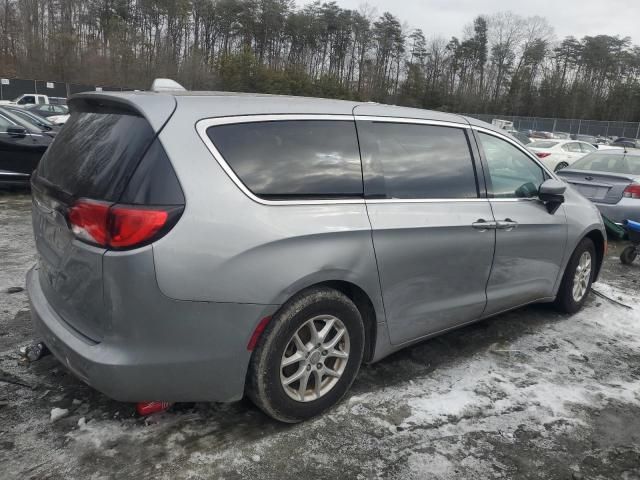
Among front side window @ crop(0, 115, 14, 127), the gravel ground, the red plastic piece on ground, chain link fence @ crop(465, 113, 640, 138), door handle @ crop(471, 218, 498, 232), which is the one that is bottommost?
the gravel ground

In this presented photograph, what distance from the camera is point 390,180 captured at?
10.1ft

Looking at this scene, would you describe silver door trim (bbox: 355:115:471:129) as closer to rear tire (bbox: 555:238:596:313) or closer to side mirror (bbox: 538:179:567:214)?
side mirror (bbox: 538:179:567:214)

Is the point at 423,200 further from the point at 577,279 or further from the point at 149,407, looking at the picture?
the point at 577,279

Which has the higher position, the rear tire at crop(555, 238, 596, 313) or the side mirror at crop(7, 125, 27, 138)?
the side mirror at crop(7, 125, 27, 138)

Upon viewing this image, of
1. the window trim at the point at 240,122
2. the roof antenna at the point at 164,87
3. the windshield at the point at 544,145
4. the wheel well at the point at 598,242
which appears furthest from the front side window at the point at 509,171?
the windshield at the point at 544,145

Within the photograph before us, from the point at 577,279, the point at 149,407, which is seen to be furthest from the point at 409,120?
the point at 577,279

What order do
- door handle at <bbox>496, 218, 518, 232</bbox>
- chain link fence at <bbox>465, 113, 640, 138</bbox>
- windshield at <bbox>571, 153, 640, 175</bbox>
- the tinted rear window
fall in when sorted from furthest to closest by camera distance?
chain link fence at <bbox>465, 113, 640, 138</bbox> < windshield at <bbox>571, 153, 640, 175</bbox> < door handle at <bbox>496, 218, 518, 232</bbox> < the tinted rear window

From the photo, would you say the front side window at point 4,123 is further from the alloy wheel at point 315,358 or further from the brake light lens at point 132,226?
the alloy wheel at point 315,358

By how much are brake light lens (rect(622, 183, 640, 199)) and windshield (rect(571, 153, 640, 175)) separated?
1.66 feet

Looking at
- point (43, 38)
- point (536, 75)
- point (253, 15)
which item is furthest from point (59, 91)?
point (536, 75)

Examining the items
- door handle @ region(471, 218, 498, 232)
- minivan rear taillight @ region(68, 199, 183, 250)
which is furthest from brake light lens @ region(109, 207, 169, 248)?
door handle @ region(471, 218, 498, 232)

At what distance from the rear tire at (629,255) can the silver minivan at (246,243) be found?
14.1 ft

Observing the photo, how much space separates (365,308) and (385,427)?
2.11 feet

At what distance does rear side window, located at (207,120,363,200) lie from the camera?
8.20ft
